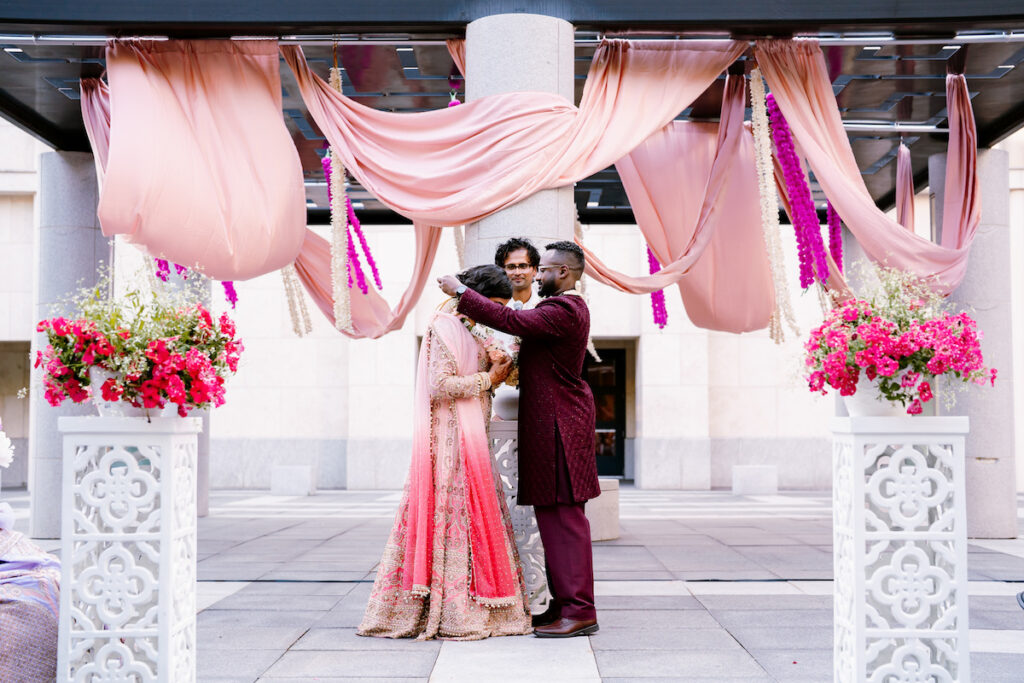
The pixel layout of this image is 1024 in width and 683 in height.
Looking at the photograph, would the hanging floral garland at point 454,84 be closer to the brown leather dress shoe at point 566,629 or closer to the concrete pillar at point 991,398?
the brown leather dress shoe at point 566,629

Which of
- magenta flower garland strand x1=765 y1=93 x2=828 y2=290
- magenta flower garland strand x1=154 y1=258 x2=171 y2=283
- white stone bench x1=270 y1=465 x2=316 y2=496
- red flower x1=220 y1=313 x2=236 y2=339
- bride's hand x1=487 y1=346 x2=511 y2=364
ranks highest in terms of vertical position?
magenta flower garland strand x1=765 y1=93 x2=828 y2=290

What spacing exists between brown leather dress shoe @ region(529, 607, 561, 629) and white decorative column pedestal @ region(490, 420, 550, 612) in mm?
161

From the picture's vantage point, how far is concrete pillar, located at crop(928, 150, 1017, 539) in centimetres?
953

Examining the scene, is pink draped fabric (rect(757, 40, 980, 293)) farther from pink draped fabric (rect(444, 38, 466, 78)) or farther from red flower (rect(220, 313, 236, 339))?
red flower (rect(220, 313, 236, 339))

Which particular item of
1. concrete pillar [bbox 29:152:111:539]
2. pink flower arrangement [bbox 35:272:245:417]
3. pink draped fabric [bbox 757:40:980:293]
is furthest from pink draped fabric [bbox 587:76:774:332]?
concrete pillar [bbox 29:152:111:539]

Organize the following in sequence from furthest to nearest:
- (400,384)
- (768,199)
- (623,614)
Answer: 1. (400,384)
2. (768,199)
3. (623,614)

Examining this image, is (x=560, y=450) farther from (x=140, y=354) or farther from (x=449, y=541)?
(x=140, y=354)

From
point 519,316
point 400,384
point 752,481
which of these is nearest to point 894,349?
point 519,316

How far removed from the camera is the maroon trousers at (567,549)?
5.10m

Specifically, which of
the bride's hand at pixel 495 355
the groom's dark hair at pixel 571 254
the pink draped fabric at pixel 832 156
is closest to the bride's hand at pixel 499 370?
the bride's hand at pixel 495 355

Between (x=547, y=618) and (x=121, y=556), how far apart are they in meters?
2.33

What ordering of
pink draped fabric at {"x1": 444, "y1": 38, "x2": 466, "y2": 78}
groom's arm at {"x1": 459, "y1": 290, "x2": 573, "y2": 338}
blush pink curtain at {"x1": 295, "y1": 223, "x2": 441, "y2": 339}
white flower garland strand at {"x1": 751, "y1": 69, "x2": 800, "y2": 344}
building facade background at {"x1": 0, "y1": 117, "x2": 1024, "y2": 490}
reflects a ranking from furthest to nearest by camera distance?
building facade background at {"x1": 0, "y1": 117, "x2": 1024, "y2": 490} → blush pink curtain at {"x1": 295, "y1": 223, "x2": 441, "y2": 339} → pink draped fabric at {"x1": 444, "y1": 38, "x2": 466, "y2": 78} → white flower garland strand at {"x1": 751, "y1": 69, "x2": 800, "y2": 344} → groom's arm at {"x1": 459, "y1": 290, "x2": 573, "y2": 338}

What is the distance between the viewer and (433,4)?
22.0 feet

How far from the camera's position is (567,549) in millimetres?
5121
